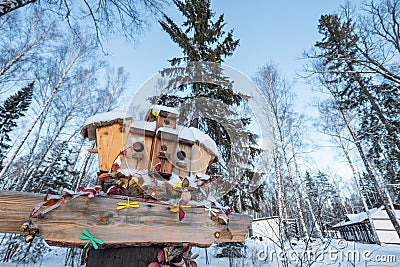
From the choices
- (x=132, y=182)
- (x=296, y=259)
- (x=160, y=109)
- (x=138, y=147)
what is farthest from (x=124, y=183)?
(x=296, y=259)

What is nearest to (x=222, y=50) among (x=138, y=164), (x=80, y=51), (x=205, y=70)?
(x=205, y=70)

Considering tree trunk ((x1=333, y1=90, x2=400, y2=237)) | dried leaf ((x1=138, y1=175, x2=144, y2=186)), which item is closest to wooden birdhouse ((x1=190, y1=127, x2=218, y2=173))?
dried leaf ((x1=138, y1=175, x2=144, y2=186))

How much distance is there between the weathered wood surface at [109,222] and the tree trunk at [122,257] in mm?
112

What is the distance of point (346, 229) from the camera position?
21.1 m

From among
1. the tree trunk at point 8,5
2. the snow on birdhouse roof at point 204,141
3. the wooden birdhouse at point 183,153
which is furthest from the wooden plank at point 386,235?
the tree trunk at point 8,5

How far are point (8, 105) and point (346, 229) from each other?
29.7 metres

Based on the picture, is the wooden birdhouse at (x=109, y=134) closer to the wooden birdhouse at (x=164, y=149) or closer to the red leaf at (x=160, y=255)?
the wooden birdhouse at (x=164, y=149)

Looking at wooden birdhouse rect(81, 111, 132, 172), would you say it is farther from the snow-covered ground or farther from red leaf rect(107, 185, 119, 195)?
the snow-covered ground

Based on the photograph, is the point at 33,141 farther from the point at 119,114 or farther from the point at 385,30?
the point at 385,30

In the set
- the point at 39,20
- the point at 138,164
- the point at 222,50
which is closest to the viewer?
the point at 138,164

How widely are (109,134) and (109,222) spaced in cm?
66

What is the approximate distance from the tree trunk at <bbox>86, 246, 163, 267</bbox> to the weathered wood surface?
0.37 ft

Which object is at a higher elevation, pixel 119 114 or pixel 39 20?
pixel 39 20

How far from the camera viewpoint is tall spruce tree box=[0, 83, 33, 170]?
34.1 ft
